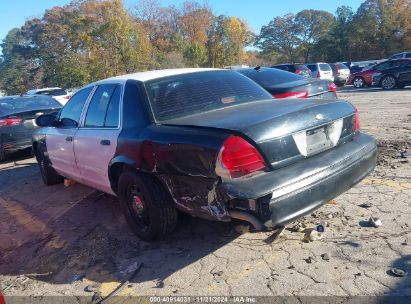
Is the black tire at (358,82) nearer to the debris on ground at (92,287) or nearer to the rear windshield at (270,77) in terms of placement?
the rear windshield at (270,77)

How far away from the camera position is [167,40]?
192ft

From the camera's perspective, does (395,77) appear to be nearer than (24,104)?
No

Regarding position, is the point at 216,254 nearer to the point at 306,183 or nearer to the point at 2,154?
the point at 306,183

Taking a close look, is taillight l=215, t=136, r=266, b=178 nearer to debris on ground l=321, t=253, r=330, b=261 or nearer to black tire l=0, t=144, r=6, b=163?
debris on ground l=321, t=253, r=330, b=261

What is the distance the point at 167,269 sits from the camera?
3.49 meters

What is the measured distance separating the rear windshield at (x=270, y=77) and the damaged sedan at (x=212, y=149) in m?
3.02

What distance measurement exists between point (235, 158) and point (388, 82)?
1827 cm

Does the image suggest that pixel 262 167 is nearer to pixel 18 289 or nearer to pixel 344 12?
pixel 18 289

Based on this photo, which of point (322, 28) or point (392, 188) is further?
point (322, 28)

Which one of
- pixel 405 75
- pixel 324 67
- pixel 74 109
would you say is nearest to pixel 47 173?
pixel 74 109

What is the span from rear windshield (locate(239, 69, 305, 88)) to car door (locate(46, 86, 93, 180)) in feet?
11.5

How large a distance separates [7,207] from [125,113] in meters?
2.95

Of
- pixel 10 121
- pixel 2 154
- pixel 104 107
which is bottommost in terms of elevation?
pixel 2 154

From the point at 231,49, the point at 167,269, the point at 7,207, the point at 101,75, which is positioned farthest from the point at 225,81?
the point at 231,49
